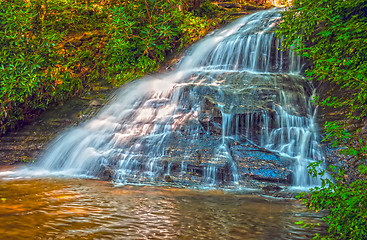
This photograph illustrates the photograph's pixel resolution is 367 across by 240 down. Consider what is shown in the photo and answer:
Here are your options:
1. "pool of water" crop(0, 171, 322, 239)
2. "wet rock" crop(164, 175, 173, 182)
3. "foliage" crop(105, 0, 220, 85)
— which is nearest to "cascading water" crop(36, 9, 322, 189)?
"wet rock" crop(164, 175, 173, 182)

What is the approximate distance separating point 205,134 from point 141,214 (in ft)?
10.7

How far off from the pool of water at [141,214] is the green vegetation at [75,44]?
4.42 meters

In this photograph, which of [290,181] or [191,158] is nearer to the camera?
[290,181]

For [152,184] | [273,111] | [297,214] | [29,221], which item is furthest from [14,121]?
[297,214]

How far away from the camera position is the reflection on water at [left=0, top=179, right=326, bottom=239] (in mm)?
3428

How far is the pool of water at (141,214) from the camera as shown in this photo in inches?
135

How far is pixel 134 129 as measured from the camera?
26.0 feet

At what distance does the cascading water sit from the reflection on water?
3.06ft

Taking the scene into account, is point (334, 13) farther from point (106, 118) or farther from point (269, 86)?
point (106, 118)

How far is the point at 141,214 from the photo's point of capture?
4148 millimetres

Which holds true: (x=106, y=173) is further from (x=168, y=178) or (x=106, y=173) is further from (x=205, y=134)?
(x=205, y=134)

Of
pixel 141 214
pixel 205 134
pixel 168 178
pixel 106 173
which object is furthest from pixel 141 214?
pixel 205 134

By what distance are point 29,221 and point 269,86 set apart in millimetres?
6531

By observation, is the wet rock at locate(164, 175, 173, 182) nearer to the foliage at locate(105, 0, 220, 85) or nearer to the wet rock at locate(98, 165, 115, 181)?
the wet rock at locate(98, 165, 115, 181)
